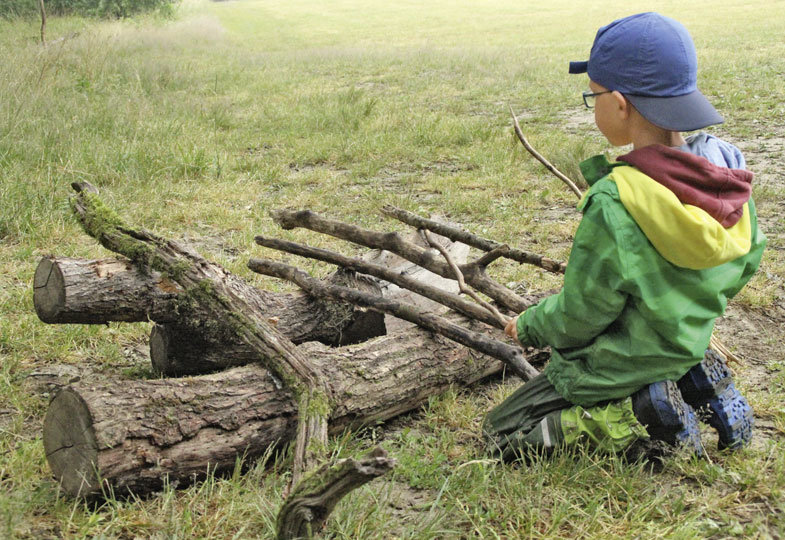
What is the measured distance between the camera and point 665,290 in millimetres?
2408

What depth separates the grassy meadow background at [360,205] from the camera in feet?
8.02

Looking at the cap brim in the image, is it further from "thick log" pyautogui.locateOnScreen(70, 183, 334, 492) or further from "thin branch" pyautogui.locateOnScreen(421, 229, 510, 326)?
"thick log" pyautogui.locateOnScreen(70, 183, 334, 492)

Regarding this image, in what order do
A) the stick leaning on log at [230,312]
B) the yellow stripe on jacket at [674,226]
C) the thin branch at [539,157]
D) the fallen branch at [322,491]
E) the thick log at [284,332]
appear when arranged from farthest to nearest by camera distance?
the thin branch at [539,157], the thick log at [284,332], the stick leaning on log at [230,312], the yellow stripe on jacket at [674,226], the fallen branch at [322,491]

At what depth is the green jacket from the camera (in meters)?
2.35

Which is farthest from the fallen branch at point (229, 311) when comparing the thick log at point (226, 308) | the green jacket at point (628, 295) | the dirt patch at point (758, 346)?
the dirt patch at point (758, 346)

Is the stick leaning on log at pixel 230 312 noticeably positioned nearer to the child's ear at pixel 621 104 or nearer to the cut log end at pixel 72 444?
the cut log end at pixel 72 444

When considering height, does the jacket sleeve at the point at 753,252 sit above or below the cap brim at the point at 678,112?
below

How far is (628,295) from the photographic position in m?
2.49

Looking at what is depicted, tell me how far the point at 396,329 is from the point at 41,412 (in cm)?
173

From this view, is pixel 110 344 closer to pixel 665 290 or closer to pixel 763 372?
pixel 665 290

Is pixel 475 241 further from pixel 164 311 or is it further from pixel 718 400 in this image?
pixel 164 311

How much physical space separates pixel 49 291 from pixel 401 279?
166 centimetres

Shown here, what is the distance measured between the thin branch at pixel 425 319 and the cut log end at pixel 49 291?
115 cm

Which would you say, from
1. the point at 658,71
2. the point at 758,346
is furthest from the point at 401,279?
the point at 758,346
